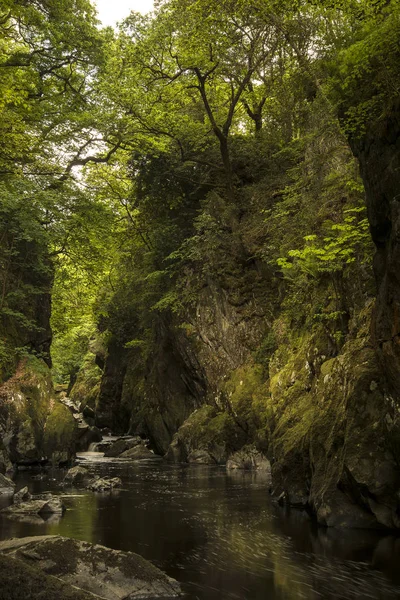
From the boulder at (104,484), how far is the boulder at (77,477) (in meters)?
0.84

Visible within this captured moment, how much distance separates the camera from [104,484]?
14656 millimetres

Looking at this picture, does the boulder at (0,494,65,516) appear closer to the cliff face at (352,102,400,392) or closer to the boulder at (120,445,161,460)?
the cliff face at (352,102,400,392)

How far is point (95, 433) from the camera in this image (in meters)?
29.1

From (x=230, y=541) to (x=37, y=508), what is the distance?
4.45 meters

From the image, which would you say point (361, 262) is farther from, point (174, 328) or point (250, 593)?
point (174, 328)

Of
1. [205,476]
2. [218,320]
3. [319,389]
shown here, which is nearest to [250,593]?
[319,389]

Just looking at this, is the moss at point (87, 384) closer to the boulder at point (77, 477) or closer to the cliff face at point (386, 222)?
the boulder at point (77, 477)

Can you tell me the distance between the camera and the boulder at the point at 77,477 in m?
15.8

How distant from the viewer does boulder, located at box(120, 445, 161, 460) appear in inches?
939

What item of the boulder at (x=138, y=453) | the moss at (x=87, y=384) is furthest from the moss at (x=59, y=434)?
the moss at (x=87, y=384)

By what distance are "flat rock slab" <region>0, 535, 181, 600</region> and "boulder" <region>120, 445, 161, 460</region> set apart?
17.4m

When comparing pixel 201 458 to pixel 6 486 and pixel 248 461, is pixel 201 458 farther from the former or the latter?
pixel 6 486

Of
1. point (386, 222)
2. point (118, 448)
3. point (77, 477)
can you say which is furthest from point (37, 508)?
point (118, 448)

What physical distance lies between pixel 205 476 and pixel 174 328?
9.17m
